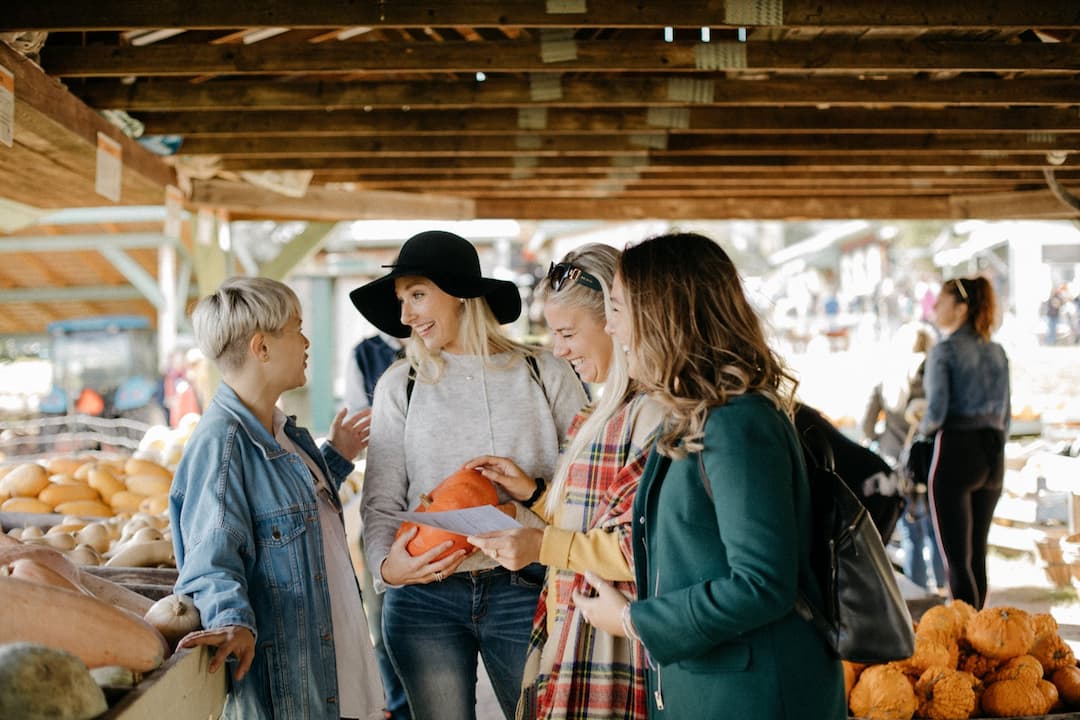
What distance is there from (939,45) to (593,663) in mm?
2569

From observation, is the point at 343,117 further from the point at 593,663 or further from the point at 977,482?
the point at 977,482

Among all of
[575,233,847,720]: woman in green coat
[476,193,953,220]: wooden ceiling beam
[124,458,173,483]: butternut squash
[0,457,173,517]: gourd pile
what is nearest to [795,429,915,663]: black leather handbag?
[575,233,847,720]: woman in green coat

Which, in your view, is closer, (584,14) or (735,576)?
(735,576)

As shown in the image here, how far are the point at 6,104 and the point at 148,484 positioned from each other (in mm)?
2003

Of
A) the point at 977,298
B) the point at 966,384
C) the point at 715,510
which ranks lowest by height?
the point at 715,510

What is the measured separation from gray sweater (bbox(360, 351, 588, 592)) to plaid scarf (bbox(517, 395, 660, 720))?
49 centimetres

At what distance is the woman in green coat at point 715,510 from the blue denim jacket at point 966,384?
3.97 meters

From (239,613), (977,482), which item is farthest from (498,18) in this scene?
(977,482)

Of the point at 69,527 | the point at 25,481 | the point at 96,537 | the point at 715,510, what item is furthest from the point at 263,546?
the point at 25,481

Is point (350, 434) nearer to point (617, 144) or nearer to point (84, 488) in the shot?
point (84, 488)

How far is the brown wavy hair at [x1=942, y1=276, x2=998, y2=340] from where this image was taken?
529 cm

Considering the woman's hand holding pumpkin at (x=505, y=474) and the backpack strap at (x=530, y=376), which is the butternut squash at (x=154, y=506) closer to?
the backpack strap at (x=530, y=376)

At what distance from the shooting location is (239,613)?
6.24 ft

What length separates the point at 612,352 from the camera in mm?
2229
